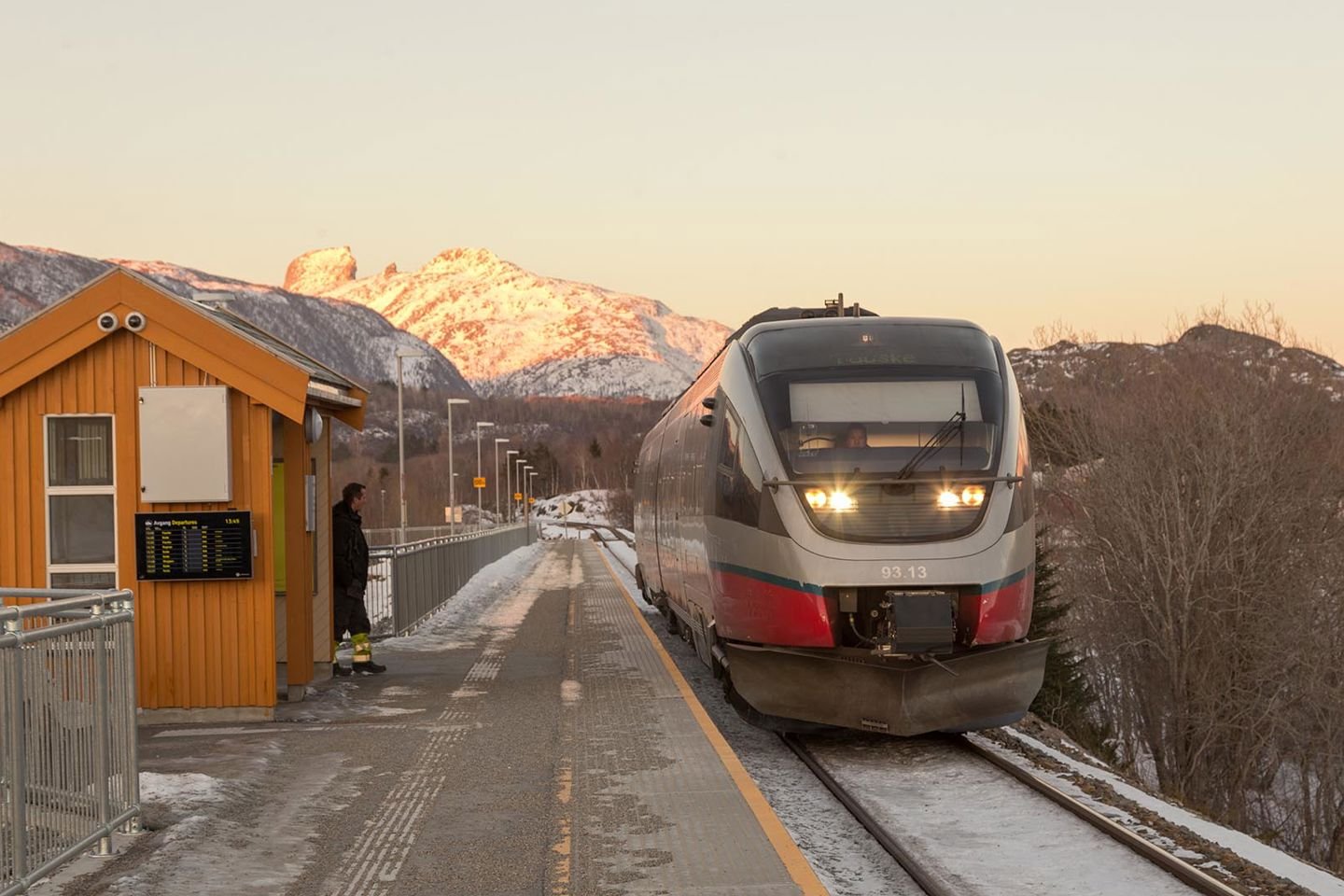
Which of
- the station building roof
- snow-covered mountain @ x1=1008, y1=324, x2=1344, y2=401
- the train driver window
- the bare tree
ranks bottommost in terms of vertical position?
the bare tree

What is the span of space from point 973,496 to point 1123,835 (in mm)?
3359

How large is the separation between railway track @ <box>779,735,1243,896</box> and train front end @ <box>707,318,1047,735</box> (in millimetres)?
529

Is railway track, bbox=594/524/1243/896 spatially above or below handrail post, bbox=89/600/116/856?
below

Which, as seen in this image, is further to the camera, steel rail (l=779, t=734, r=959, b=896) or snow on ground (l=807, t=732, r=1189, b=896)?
snow on ground (l=807, t=732, r=1189, b=896)

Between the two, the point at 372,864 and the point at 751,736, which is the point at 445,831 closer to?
the point at 372,864

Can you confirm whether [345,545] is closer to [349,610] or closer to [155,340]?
[349,610]

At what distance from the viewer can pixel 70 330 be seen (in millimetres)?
11797

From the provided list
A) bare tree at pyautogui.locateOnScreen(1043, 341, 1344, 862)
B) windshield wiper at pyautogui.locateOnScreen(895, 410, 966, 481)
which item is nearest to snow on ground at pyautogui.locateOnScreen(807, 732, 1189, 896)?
windshield wiper at pyautogui.locateOnScreen(895, 410, 966, 481)

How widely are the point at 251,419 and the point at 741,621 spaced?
4.46 metres

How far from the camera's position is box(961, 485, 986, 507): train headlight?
10656 millimetres

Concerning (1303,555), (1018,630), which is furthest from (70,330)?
(1303,555)

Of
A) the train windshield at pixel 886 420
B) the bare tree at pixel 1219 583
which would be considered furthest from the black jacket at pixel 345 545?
the bare tree at pixel 1219 583

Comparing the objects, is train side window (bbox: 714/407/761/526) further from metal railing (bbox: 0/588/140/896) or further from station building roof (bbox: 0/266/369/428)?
metal railing (bbox: 0/588/140/896)

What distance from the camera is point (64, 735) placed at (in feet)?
22.7
